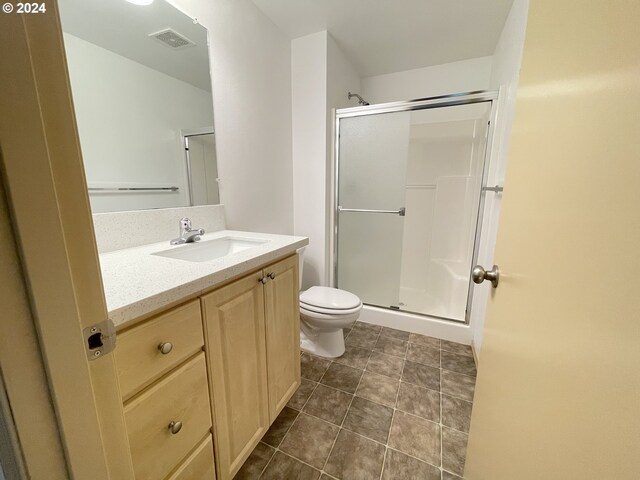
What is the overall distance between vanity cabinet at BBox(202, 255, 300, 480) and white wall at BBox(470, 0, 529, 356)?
107 cm

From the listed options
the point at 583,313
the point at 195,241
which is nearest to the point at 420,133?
the point at 195,241

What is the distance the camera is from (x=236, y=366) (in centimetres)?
89

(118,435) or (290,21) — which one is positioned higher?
(290,21)

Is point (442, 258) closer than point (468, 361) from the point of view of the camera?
No

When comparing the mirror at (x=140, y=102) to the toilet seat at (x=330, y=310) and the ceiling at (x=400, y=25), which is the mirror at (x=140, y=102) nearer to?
the ceiling at (x=400, y=25)

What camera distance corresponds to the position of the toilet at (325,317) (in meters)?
1.57

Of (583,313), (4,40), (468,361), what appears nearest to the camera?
(4,40)

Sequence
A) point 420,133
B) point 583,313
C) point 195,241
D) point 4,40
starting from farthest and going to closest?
point 420,133 < point 195,241 < point 583,313 < point 4,40

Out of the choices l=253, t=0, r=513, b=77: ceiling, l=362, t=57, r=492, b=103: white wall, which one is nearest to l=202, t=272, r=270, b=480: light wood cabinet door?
l=253, t=0, r=513, b=77: ceiling

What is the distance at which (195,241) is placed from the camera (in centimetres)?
121

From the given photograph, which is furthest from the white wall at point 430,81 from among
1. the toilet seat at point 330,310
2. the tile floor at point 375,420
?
the tile floor at point 375,420

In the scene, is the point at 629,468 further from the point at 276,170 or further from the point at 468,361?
the point at 276,170

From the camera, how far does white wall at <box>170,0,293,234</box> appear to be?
→ 1.41 meters

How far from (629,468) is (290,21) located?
232 cm
